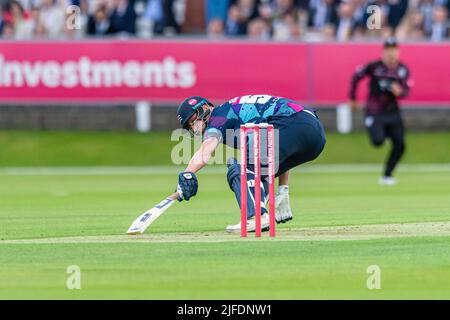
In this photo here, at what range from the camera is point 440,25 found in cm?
3027

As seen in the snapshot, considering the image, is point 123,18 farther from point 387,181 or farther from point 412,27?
point 387,181

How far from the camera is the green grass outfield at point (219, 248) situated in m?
10.7

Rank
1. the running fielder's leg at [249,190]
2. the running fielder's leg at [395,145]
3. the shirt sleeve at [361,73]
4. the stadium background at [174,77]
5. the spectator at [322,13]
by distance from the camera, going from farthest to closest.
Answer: the spectator at [322,13], the stadium background at [174,77], the shirt sleeve at [361,73], the running fielder's leg at [395,145], the running fielder's leg at [249,190]

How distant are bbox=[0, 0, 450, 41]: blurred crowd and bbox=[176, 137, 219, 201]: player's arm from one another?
54.3 ft

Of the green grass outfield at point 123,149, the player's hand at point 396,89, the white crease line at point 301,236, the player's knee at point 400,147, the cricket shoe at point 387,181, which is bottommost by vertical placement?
the green grass outfield at point 123,149

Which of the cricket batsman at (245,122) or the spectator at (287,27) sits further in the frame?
the spectator at (287,27)

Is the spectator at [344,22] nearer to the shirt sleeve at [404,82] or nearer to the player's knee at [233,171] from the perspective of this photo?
the shirt sleeve at [404,82]

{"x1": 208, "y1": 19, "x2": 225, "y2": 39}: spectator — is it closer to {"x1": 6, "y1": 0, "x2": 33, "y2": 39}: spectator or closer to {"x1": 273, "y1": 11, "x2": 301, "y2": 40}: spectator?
{"x1": 273, "y1": 11, "x2": 301, "y2": 40}: spectator

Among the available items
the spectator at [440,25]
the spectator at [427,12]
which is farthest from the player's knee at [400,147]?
the spectator at [427,12]

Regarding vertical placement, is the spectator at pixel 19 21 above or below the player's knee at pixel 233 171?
above

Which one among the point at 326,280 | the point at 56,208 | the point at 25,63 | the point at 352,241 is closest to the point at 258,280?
the point at 326,280

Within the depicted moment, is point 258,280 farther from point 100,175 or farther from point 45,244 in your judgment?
point 100,175

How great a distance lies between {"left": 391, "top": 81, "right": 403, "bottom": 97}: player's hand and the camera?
24469 mm
